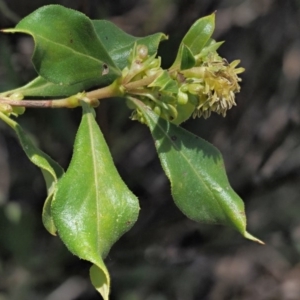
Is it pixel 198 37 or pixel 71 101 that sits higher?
pixel 198 37

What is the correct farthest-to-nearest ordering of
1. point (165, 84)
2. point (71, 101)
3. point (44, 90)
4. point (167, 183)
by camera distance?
1. point (167, 183)
2. point (44, 90)
3. point (71, 101)
4. point (165, 84)

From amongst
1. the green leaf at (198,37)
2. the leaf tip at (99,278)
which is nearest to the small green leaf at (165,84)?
the green leaf at (198,37)

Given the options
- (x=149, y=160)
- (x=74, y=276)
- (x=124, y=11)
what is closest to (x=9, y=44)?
(x=124, y=11)

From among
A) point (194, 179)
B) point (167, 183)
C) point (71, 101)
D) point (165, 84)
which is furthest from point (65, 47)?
point (167, 183)

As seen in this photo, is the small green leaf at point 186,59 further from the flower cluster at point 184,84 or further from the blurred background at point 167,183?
the blurred background at point 167,183

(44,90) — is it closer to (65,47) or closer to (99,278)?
(65,47)

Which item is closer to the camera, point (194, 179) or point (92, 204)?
point (92, 204)

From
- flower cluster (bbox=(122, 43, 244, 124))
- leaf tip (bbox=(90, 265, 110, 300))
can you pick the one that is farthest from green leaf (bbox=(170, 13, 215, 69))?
leaf tip (bbox=(90, 265, 110, 300))
